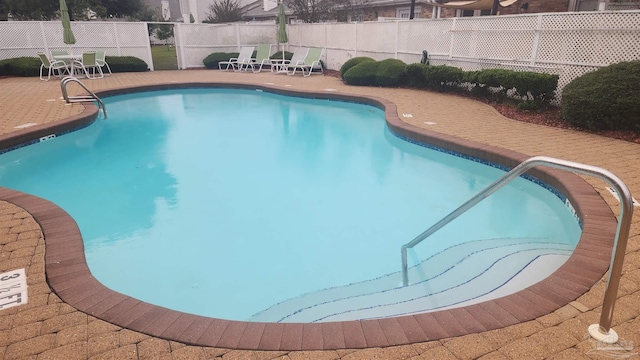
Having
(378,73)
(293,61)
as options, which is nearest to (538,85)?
(378,73)

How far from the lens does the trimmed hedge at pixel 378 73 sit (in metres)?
11.9

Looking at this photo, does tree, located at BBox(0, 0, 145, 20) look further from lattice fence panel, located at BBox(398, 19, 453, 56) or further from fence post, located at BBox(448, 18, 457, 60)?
fence post, located at BBox(448, 18, 457, 60)

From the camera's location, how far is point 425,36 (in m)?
12.0

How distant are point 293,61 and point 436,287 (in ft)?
45.3

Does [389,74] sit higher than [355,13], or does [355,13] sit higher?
[355,13]

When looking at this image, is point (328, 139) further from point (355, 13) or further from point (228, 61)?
point (355, 13)

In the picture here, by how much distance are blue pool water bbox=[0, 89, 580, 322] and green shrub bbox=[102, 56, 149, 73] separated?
8.95 metres

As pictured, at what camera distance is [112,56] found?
53.6 ft

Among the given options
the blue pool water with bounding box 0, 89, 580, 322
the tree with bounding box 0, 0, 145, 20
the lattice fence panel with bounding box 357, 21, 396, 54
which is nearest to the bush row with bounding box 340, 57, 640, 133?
the lattice fence panel with bounding box 357, 21, 396, 54

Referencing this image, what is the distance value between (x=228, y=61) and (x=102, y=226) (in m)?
14.6

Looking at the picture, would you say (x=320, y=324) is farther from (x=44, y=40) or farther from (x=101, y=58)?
(x=44, y=40)

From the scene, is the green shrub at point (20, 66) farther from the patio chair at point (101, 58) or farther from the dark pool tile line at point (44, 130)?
the dark pool tile line at point (44, 130)

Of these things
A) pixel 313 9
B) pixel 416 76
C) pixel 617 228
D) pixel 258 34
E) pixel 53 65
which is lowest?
pixel 416 76

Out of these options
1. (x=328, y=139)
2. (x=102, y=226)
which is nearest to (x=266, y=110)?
(x=328, y=139)
